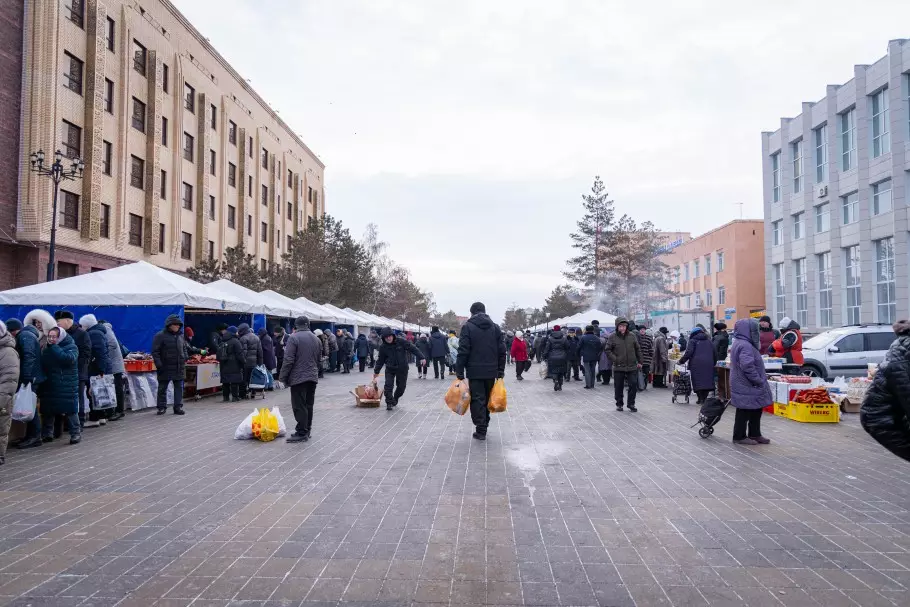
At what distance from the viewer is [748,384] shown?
8055mm

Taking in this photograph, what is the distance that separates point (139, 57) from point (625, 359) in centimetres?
3021

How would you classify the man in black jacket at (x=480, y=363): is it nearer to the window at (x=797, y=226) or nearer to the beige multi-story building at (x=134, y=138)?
the beige multi-story building at (x=134, y=138)

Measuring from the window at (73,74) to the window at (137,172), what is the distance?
4.38 meters

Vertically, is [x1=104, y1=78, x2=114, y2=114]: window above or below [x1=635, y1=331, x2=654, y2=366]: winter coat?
above

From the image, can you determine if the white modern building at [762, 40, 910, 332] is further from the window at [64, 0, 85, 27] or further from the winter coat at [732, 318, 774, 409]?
the window at [64, 0, 85, 27]

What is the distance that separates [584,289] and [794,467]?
43.0 m

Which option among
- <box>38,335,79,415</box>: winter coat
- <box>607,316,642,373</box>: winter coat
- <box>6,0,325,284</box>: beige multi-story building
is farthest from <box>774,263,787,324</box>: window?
<box>38,335,79,415</box>: winter coat

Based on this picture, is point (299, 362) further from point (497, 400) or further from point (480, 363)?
point (497, 400)

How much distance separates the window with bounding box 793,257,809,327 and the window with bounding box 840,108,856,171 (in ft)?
21.8

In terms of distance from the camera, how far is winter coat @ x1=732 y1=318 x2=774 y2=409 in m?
8.02

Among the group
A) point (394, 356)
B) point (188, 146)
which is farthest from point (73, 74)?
point (394, 356)

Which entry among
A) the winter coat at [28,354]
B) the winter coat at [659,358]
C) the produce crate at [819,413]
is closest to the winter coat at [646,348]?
the winter coat at [659,358]

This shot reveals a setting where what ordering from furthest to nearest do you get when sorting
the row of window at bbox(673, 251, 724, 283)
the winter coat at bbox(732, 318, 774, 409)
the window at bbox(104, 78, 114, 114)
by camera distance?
the row of window at bbox(673, 251, 724, 283) < the window at bbox(104, 78, 114, 114) < the winter coat at bbox(732, 318, 774, 409)

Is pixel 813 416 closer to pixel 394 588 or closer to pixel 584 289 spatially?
pixel 394 588
